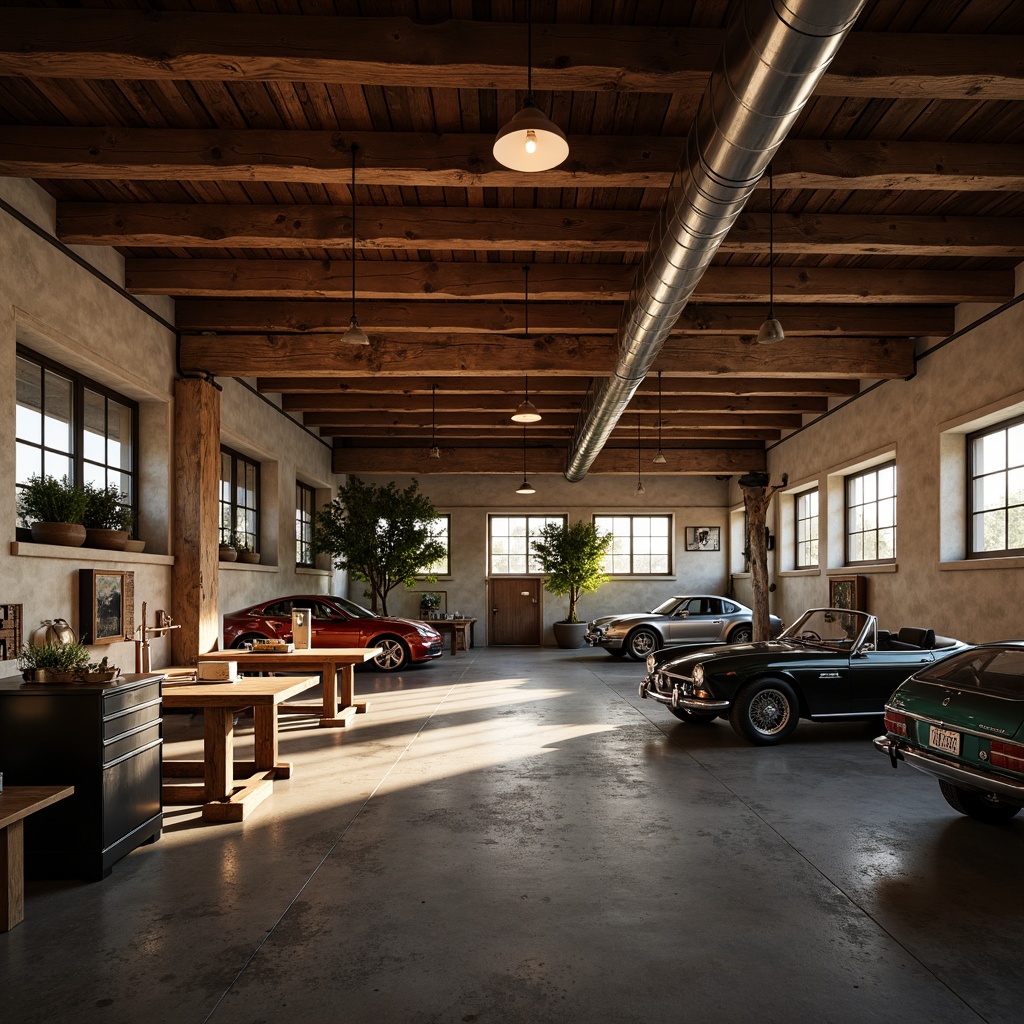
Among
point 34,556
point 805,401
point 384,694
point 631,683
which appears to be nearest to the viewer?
point 34,556

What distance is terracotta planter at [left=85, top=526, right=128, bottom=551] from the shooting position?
25.8 ft

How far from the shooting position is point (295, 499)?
15.6 metres

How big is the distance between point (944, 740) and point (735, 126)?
358 cm

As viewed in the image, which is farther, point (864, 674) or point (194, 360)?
point (194, 360)

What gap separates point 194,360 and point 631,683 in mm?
7497

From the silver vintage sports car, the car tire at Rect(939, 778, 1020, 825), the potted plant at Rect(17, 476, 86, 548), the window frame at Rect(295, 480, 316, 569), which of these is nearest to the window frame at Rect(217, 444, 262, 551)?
the window frame at Rect(295, 480, 316, 569)

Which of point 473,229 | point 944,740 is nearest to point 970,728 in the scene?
point 944,740

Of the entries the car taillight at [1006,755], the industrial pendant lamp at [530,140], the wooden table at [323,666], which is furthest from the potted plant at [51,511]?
the car taillight at [1006,755]

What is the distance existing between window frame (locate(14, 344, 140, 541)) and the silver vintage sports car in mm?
9318

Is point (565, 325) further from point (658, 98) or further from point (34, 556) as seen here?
point (34, 556)

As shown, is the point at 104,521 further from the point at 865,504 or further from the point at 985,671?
the point at 865,504

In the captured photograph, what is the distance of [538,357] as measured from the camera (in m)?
10.6

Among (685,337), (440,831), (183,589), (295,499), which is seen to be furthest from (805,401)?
(440,831)

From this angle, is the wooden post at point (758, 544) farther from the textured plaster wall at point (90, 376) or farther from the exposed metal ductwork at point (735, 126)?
the textured plaster wall at point (90, 376)
